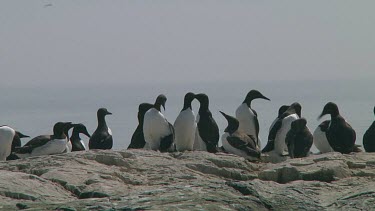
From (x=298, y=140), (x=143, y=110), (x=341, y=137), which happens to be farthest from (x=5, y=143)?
(x=341, y=137)

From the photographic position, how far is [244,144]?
60.5 feet

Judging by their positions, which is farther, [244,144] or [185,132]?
[185,132]

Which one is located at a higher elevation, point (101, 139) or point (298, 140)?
point (298, 140)

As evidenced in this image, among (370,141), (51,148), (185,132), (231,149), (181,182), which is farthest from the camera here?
(370,141)

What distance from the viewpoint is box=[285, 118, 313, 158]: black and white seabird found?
1838cm

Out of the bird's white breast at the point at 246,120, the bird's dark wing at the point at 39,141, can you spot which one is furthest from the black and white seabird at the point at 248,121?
the bird's dark wing at the point at 39,141

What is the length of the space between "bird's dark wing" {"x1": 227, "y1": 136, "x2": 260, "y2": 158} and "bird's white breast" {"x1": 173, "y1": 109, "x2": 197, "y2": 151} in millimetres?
767

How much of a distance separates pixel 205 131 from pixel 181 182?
20.8ft

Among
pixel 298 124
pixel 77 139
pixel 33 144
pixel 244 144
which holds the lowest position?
pixel 77 139

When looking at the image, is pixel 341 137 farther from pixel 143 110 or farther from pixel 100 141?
pixel 100 141

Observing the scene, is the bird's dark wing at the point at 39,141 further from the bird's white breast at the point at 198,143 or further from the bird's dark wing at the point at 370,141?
the bird's dark wing at the point at 370,141

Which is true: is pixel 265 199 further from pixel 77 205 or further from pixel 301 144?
pixel 301 144

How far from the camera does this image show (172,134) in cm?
1884

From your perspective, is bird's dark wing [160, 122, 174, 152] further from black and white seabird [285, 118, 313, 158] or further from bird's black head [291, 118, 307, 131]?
bird's black head [291, 118, 307, 131]
